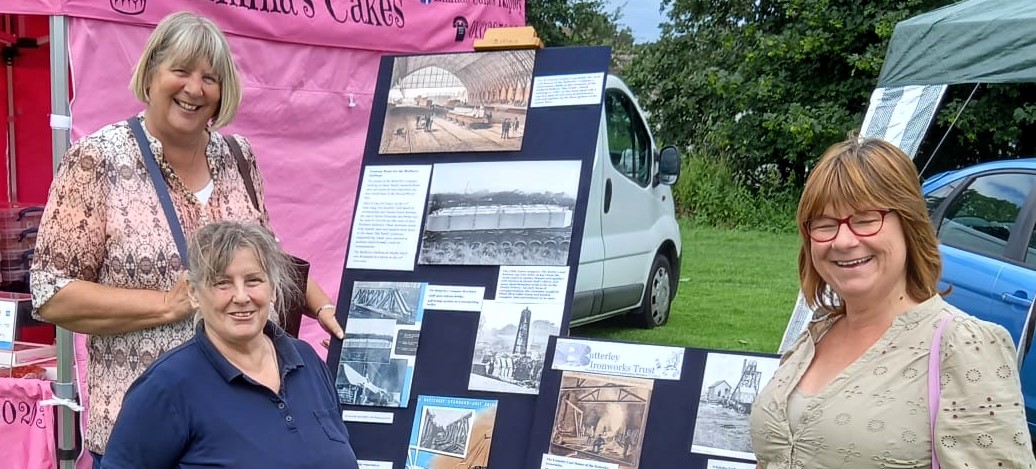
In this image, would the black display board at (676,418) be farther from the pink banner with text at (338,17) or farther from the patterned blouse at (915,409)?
the pink banner with text at (338,17)

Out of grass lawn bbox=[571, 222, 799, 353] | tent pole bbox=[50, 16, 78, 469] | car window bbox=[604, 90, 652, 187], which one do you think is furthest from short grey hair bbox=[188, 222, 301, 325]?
car window bbox=[604, 90, 652, 187]

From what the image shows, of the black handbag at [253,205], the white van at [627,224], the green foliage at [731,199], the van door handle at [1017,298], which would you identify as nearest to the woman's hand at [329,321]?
the black handbag at [253,205]

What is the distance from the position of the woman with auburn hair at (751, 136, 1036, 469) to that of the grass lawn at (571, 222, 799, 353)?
3.23m

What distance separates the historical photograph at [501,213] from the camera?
2.99 m

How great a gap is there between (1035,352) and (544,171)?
2.82m

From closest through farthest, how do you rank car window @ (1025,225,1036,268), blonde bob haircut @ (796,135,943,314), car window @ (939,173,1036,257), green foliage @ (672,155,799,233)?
1. blonde bob haircut @ (796,135,943,314)
2. car window @ (1025,225,1036,268)
3. car window @ (939,173,1036,257)
4. green foliage @ (672,155,799,233)

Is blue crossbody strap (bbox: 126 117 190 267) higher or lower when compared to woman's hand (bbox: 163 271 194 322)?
higher

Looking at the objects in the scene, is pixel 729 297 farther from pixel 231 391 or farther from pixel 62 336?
pixel 231 391

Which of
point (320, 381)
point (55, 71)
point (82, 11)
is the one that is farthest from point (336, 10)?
point (320, 381)

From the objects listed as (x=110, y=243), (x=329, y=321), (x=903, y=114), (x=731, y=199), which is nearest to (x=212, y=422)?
(x=110, y=243)

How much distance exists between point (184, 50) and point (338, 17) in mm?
2509

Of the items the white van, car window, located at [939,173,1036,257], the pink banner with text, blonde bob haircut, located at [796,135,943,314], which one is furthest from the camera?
the white van

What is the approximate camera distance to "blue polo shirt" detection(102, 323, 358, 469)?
171 centimetres

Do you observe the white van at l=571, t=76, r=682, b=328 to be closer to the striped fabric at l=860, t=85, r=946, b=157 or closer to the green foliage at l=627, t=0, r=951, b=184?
the striped fabric at l=860, t=85, r=946, b=157
